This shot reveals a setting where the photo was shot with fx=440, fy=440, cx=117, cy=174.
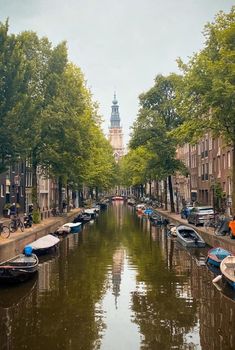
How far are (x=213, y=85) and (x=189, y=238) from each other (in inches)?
516

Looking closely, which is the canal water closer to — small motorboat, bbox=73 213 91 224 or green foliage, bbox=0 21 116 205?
green foliage, bbox=0 21 116 205

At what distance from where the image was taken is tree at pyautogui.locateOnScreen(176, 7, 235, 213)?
3189cm

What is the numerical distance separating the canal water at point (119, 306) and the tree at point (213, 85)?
10398 millimetres

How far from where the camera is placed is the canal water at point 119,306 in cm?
1479

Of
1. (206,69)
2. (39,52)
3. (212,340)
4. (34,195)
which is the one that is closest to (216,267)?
(212,340)

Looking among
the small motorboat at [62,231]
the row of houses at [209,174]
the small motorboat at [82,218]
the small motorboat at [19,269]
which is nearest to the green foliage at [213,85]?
the row of houses at [209,174]

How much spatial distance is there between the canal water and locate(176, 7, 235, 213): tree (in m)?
10.4

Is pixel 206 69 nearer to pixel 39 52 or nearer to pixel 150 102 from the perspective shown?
pixel 39 52

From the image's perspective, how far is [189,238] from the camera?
123 ft

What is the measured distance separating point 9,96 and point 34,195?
16303mm

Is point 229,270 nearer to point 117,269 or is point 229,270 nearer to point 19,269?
point 117,269

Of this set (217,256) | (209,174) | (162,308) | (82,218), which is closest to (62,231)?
(82,218)

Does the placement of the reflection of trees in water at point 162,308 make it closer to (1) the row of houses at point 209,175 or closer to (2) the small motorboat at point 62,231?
(2) the small motorboat at point 62,231

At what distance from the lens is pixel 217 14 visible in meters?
35.5
